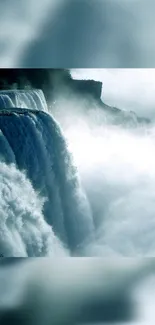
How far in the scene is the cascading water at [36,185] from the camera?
104 inches

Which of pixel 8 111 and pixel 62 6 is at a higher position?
pixel 8 111

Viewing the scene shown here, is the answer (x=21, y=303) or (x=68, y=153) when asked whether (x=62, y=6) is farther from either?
(x=68, y=153)

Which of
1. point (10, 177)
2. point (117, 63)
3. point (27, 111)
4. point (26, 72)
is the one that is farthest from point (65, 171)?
point (117, 63)

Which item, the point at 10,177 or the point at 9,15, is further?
the point at 10,177

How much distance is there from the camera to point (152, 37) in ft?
6.25

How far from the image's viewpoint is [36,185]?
3.34 m

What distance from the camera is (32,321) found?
1.64 meters

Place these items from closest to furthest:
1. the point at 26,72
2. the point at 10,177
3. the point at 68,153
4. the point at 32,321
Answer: the point at 32,321 < the point at 26,72 < the point at 10,177 < the point at 68,153

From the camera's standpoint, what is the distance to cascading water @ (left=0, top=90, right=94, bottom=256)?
8.66 ft

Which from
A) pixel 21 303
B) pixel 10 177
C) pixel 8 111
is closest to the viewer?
pixel 21 303

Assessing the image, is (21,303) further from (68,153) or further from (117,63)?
(68,153)

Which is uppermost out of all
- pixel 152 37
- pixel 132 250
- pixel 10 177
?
pixel 152 37

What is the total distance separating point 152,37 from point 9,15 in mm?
639

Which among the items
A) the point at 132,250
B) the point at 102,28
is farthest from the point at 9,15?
the point at 132,250
